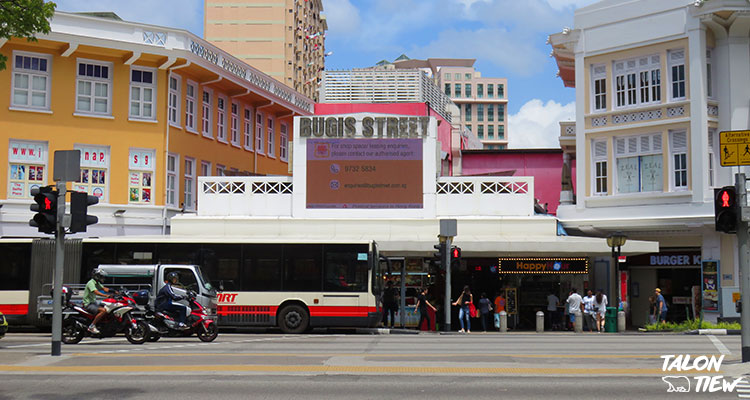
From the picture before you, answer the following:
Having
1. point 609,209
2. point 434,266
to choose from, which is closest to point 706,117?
point 609,209

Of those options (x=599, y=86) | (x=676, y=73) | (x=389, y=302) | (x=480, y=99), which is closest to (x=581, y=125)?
(x=599, y=86)

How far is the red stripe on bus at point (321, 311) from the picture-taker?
2536 centimetres

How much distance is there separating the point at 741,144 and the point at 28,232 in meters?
24.6

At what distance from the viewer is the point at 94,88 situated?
3266 centimetres

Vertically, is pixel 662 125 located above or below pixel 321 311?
above

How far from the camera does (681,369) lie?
44.8 ft

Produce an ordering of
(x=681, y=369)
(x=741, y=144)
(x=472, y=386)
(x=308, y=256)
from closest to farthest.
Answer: (x=472, y=386), (x=681, y=369), (x=741, y=144), (x=308, y=256)

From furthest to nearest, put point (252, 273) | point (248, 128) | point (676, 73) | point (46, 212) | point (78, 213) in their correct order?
point (248, 128) < point (676, 73) < point (252, 273) < point (78, 213) < point (46, 212)

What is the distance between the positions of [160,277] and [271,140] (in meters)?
20.1

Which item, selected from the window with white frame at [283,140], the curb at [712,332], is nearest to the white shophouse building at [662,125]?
the curb at [712,332]

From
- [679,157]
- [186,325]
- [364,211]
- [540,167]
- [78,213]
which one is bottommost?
[186,325]

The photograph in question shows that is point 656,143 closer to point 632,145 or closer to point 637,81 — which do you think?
point 632,145

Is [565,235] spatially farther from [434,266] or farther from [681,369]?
[681,369]

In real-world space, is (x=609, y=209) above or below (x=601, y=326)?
above
